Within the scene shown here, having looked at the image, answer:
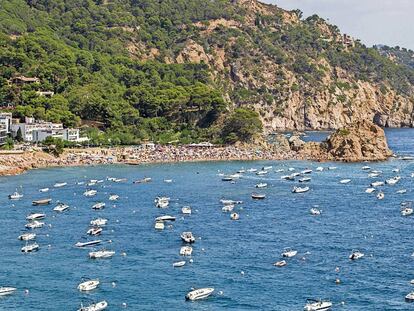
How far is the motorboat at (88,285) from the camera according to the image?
168 feet

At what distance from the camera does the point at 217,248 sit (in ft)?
205

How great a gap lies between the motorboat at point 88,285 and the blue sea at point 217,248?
19.6 inches

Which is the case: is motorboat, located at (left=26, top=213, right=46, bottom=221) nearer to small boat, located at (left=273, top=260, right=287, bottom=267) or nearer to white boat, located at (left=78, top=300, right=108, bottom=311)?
small boat, located at (left=273, top=260, right=287, bottom=267)

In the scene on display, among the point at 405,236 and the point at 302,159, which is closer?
the point at 405,236

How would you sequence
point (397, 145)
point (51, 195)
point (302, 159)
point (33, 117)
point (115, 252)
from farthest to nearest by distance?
point (397, 145), point (33, 117), point (302, 159), point (51, 195), point (115, 252)

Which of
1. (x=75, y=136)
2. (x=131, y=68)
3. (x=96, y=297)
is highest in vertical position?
(x=131, y=68)

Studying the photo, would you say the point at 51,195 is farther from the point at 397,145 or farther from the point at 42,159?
the point at 397,145

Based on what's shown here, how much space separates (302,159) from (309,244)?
60.9 meters

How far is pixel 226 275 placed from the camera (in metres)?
54.9

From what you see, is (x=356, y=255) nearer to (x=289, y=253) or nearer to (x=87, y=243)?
(x=289, y=253)

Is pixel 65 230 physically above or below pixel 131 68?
below

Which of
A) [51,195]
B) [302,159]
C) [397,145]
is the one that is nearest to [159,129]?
[302,159]

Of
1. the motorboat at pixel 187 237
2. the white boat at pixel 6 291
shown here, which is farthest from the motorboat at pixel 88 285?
the motorboat at pixel 187 237

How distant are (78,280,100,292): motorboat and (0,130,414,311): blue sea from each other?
499mm
